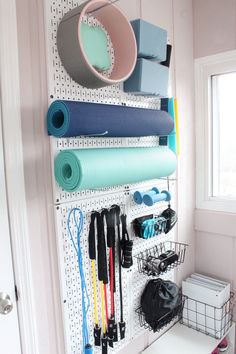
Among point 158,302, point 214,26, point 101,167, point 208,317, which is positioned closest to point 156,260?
point 158,302

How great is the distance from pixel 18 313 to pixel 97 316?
0.38 metres

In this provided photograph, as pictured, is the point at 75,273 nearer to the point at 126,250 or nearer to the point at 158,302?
the point at 126,250

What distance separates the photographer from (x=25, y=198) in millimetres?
1082

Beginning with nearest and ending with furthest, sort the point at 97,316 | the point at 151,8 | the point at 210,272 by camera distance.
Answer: the point at 97,316
the point at 151,8
the point at 210,272

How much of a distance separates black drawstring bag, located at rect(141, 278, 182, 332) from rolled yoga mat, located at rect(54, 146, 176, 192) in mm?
644

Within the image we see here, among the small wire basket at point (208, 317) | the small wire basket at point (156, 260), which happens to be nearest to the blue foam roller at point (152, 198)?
the small wire basket at point (156, 260)

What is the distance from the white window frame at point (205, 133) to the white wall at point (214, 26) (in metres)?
0.07

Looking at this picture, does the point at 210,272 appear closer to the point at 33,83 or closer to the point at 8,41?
the point at 33,83

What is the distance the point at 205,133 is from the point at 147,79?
772 millimetres

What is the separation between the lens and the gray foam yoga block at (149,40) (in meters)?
1.34

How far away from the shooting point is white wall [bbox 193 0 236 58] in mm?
1767

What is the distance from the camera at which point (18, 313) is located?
1101 mm

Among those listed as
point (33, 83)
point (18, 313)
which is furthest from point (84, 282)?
point (33, 83)

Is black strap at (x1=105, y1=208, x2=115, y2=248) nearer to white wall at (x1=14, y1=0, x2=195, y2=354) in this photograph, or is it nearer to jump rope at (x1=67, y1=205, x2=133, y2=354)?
jump rope at (x1=67, y1=205, x2=133, y2=354)
